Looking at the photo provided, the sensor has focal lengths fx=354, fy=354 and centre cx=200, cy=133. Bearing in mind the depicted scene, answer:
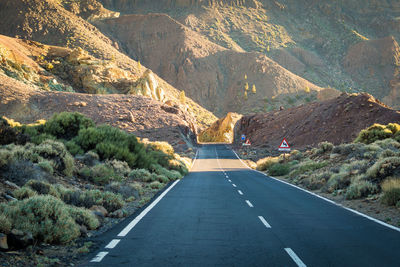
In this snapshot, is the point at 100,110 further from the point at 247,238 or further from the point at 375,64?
the point at 375,64

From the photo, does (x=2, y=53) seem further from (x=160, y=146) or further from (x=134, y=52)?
(x=134, y=52)

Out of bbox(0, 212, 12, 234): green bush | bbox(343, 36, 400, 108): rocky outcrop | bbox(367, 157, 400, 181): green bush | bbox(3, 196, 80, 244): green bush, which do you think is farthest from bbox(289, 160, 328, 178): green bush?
bbox(343, 36, 400, 108): rocky outcrop

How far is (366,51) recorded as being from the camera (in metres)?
144

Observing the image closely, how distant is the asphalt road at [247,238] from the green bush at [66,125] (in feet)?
40.9

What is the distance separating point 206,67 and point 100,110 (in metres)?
84.1

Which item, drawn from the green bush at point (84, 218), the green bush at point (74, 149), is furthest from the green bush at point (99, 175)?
the green bush at point (84, 218)

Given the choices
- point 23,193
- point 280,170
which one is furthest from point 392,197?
point 280,170

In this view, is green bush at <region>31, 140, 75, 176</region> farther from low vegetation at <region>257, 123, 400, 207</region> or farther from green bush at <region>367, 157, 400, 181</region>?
green bush at <region>367, 157, 400, 181</region>

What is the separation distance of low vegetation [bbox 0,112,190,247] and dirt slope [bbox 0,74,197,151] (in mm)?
28271

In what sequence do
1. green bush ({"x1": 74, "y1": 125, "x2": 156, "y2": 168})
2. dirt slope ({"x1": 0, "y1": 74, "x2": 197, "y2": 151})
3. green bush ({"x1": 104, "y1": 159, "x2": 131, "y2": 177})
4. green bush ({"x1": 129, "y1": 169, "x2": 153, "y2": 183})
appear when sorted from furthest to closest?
dirt slope ({"x1": 0, "y1": 74, "x2": 197, "y2": 151}) < green bush ({"x1": 74, "y1": 125, "x2": 156, "y2": 168}) < green bush ({"x1": 129, "y1": 169, "x2": 153, "y2": 183}) < green bush ({"x1": 104, "y1": 159, "x2": 131, "y2": 177})

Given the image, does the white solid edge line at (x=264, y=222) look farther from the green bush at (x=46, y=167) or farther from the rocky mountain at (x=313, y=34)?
the rocky mountain at (x=313, y=34)

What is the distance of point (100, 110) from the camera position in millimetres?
55094

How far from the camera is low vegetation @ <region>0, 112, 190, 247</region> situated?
Answer: 6336 millimetres

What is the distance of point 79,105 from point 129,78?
26.8 meters
